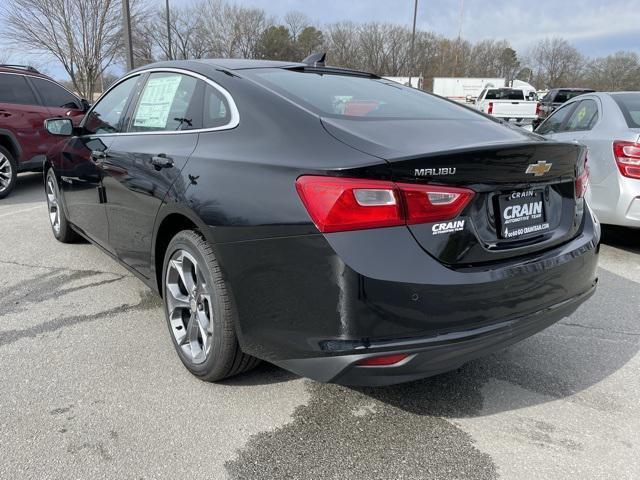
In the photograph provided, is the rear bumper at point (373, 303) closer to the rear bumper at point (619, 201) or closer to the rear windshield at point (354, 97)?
the rear windshield at point (354, 97)

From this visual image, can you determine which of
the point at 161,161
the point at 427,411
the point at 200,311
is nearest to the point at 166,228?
the point at 161,161

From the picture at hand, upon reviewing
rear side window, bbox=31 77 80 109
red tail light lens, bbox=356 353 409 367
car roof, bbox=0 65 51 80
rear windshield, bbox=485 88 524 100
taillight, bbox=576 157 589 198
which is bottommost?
red tail light lens, bbox=356 353 409 367

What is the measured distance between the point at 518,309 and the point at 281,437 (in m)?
1.14

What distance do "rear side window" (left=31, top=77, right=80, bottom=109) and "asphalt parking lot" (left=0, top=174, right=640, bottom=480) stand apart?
19.4 ft

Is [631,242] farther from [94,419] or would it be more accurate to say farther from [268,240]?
[94,419]

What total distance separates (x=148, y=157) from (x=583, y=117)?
15.9 ft

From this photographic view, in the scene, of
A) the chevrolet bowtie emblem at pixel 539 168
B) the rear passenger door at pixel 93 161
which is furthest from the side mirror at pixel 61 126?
the chevrolet bowtie emblem at pixel 539 168

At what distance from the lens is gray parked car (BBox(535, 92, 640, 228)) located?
4559 millimetres

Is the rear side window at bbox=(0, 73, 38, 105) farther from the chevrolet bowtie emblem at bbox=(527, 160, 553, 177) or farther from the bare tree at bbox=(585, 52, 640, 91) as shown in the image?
the bare tree at bbox=(585, 52, 640, 91)

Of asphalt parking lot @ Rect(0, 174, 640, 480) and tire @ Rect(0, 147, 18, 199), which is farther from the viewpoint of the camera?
tire @ Rect(0, 147, 18, 199)

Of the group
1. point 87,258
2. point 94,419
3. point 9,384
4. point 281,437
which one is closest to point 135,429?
point 94,419

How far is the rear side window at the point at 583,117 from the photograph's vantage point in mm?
5379

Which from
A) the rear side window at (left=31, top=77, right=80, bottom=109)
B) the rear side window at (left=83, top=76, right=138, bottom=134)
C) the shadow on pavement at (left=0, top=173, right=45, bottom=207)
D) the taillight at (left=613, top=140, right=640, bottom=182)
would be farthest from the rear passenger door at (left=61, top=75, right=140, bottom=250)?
the rear side window at (left=31, top=77, right=80, bottom=109)

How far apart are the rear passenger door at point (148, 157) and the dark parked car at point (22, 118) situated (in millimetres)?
5135
